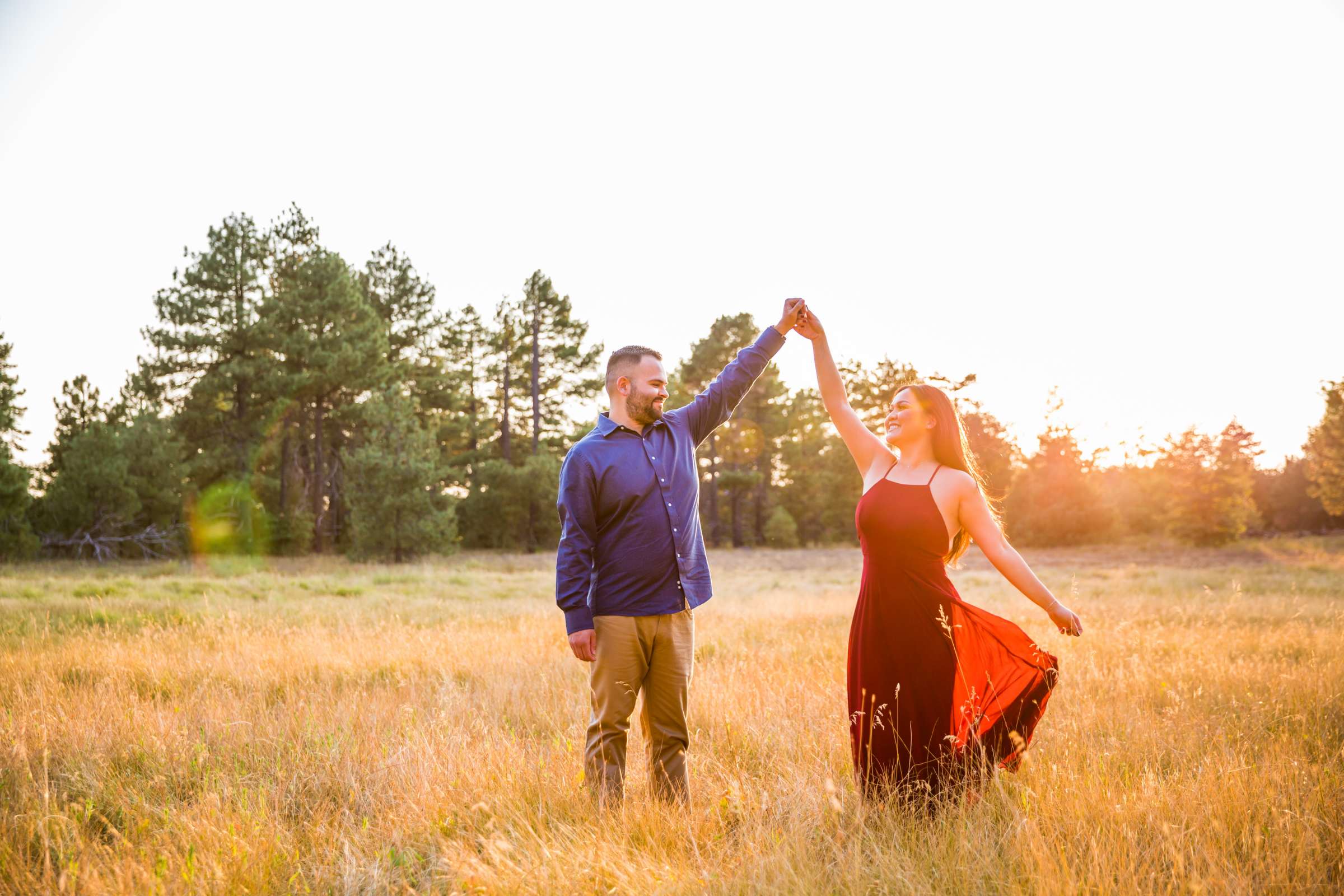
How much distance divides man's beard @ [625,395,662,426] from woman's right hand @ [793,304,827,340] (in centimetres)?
105

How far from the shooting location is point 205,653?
24.2 ft

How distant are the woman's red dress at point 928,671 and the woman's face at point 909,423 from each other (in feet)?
0.95

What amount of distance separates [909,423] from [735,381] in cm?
96

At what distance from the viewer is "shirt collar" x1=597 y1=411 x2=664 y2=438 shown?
3705 millimetres

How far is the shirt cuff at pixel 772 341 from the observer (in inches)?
164

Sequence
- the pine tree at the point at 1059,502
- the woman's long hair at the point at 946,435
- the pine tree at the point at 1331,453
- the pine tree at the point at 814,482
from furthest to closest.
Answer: the pine tree at the point at 814,482
the pine tree at the point at 1059,502
the pine tree at the point at 1331,453
the woman's long hair at the point at 946,435

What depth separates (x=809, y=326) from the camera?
4.20 metres

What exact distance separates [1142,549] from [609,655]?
1449 inches

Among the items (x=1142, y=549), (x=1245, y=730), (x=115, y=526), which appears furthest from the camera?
(x=1142, y=549)

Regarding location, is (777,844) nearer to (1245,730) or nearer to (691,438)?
(691,438)

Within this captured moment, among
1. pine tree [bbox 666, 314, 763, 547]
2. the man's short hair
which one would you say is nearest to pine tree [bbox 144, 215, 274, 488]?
pine tree [bbox 666, 314, 763, 547]

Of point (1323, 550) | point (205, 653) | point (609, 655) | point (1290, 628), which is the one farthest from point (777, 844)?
point (1323, 550)

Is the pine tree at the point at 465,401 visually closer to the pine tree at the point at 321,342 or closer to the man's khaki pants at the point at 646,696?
the pine tree at the point at 321,342

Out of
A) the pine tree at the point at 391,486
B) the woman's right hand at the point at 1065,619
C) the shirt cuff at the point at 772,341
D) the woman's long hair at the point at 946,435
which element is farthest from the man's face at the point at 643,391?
the pine tree at the point at 391,486
